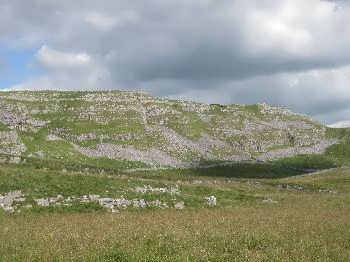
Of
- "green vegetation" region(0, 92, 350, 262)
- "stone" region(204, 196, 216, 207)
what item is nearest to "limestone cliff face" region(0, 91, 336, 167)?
"green vegetation" region(0, 92, 350, 262)

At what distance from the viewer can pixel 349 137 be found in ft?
518

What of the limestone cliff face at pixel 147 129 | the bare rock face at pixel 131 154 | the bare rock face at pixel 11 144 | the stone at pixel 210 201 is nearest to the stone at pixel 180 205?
the stone at pixel 210 201

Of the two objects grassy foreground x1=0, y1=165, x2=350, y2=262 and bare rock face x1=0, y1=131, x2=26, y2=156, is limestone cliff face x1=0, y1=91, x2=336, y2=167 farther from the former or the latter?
grassy foreground x1=0, y1=165, x2=350, y2=262

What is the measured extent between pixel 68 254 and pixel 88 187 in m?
29.7

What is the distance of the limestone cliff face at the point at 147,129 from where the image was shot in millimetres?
122188

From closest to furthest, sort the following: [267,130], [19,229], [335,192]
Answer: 1. [19,229]
2. [335,192]
3. [267,130]

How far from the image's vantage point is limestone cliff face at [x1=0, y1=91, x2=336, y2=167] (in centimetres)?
12219

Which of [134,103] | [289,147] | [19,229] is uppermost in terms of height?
[134,103]

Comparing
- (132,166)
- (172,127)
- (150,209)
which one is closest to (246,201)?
(150,209)

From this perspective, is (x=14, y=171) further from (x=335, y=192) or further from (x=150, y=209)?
(x=335, y=192)

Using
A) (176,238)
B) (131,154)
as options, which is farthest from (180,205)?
(131,154)

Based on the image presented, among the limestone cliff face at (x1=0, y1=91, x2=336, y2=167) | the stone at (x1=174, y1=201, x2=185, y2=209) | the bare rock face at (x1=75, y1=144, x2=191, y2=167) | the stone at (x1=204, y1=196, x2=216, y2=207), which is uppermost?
the limestone cliff face at (x1=0, y1=91, x2=336, y2=167)

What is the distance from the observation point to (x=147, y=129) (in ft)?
472

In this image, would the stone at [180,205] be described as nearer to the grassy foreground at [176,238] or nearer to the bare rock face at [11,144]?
the grassy foreground at [176,238]
